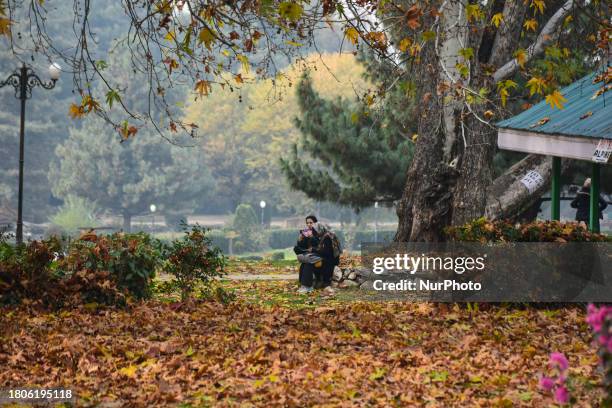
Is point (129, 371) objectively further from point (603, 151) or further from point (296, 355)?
point (603, 151)

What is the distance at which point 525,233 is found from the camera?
12352 millimetres

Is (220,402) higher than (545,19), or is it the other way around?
(545,19)

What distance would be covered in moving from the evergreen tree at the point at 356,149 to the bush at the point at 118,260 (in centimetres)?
1665

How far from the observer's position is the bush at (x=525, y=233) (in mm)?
12188

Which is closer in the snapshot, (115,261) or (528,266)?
(528,266)

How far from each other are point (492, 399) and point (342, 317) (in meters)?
4.54

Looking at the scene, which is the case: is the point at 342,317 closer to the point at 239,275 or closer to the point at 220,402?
the point at 220,402

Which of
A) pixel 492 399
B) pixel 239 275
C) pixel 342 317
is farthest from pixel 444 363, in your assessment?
pixel 239 275

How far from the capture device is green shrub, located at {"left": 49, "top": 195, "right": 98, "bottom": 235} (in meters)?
70.9

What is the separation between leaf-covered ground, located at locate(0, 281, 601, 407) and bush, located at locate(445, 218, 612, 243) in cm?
85

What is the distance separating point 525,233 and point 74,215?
62.1m

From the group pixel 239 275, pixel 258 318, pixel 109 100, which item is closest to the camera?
pixel 109 100

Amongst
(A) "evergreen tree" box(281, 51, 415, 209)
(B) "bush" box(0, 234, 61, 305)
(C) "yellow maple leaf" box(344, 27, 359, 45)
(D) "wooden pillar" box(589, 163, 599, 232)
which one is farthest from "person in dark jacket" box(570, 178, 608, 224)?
(B) "bush" box(0, 234, 61, 305)

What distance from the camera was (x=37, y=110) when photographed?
7938cm
